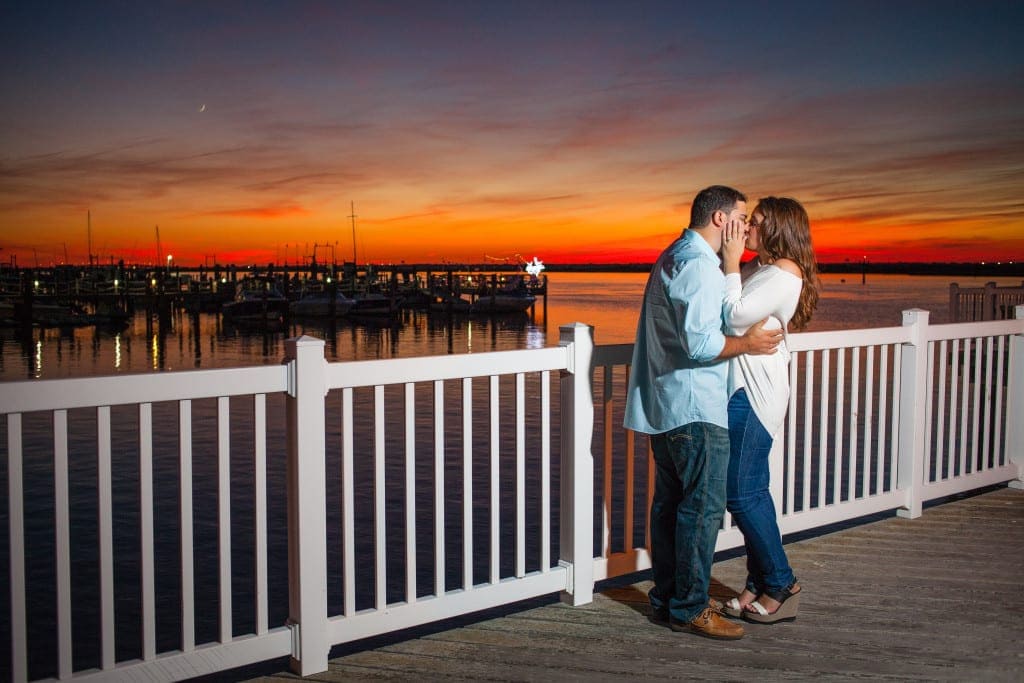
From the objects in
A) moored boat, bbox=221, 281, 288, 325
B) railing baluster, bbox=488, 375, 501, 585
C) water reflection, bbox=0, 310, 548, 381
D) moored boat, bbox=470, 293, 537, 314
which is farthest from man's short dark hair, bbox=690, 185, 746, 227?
moored boat, bbox=470, 293, 537, 314

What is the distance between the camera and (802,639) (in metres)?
3.53

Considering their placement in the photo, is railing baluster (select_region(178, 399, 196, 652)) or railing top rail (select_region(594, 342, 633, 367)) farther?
railing top rail (select_region(594, 342, 633, 367))

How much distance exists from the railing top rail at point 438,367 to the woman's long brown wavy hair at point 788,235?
3.09 ft

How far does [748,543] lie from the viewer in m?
3.65

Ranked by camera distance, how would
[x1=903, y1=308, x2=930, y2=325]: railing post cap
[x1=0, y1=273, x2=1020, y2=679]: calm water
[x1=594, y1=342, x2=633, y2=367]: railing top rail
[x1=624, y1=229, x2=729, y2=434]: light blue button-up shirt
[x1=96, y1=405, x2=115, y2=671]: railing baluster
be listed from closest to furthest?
[x1=96, y1=405, x2=115, y2=671]: railing baluster, [x1=624, y1=229, x2=729, y2=434]: light blue button-up shirt, [x1=594, y1=342, x2=633, y2=367]: railing top rail, [x1=903, y1=308, x2=930, y2=325]: railing post cap, [x1=0, y1=273, x2=1020, y2=679]: calm water

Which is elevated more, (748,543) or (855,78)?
(855,78)

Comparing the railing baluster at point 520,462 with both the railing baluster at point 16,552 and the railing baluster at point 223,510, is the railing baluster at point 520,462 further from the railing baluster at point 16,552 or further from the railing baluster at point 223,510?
the railing baluster at point 16,552

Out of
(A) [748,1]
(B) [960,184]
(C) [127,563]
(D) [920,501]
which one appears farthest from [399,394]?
(B) [960,184]

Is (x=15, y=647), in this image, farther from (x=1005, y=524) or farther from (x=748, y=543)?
(x=1005, y=524)

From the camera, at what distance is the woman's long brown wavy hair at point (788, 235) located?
335 cm

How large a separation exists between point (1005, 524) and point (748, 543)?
2.55 metres

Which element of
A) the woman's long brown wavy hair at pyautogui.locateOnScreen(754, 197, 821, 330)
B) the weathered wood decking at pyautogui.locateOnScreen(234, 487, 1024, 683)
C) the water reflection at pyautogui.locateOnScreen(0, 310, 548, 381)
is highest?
the woman's long brown wavy hair at pyautogui.locateOnScreen(754, 197, 821, 330)

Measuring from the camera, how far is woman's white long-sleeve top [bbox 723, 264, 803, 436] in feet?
10.6

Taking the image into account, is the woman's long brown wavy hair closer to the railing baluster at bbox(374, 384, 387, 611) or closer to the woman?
the woman
